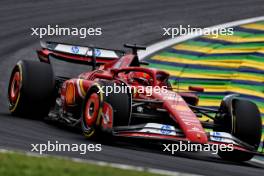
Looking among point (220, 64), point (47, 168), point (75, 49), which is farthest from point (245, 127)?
point (220, 64)

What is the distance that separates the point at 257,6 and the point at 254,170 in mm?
13341

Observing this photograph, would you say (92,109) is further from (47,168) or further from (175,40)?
(175,40)

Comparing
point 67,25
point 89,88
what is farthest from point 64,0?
point 89,88

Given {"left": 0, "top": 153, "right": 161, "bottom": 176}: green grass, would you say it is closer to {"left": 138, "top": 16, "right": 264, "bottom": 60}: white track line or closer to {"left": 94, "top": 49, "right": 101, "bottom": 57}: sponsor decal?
{"left": 94, "top": 49, "right": 101, "bottom": 57}: sponsor decal

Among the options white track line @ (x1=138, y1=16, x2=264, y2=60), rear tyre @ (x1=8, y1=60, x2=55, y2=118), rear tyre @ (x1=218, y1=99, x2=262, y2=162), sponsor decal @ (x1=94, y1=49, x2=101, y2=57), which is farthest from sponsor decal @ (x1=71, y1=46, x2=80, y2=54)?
white track line @ (x1=138, y1=16, x2=264, y2=60)

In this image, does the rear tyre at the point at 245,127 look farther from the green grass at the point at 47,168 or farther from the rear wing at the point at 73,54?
the green grass at the point at 47,168

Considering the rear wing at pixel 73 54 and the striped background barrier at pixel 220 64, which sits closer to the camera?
the rear wing at pixel 73 54

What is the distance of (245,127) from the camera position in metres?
12.6

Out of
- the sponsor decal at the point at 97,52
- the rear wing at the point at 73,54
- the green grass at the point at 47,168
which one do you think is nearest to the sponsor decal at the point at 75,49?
the rear wing at the point at 73,54

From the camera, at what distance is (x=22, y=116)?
47.1 feet

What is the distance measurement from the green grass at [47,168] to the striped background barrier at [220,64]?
680cm

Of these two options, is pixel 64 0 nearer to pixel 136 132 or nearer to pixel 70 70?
pixel 70 70

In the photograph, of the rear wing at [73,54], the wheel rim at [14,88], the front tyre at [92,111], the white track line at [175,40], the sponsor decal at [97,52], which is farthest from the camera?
the white track line at [175,40]

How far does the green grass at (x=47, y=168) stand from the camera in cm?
830
